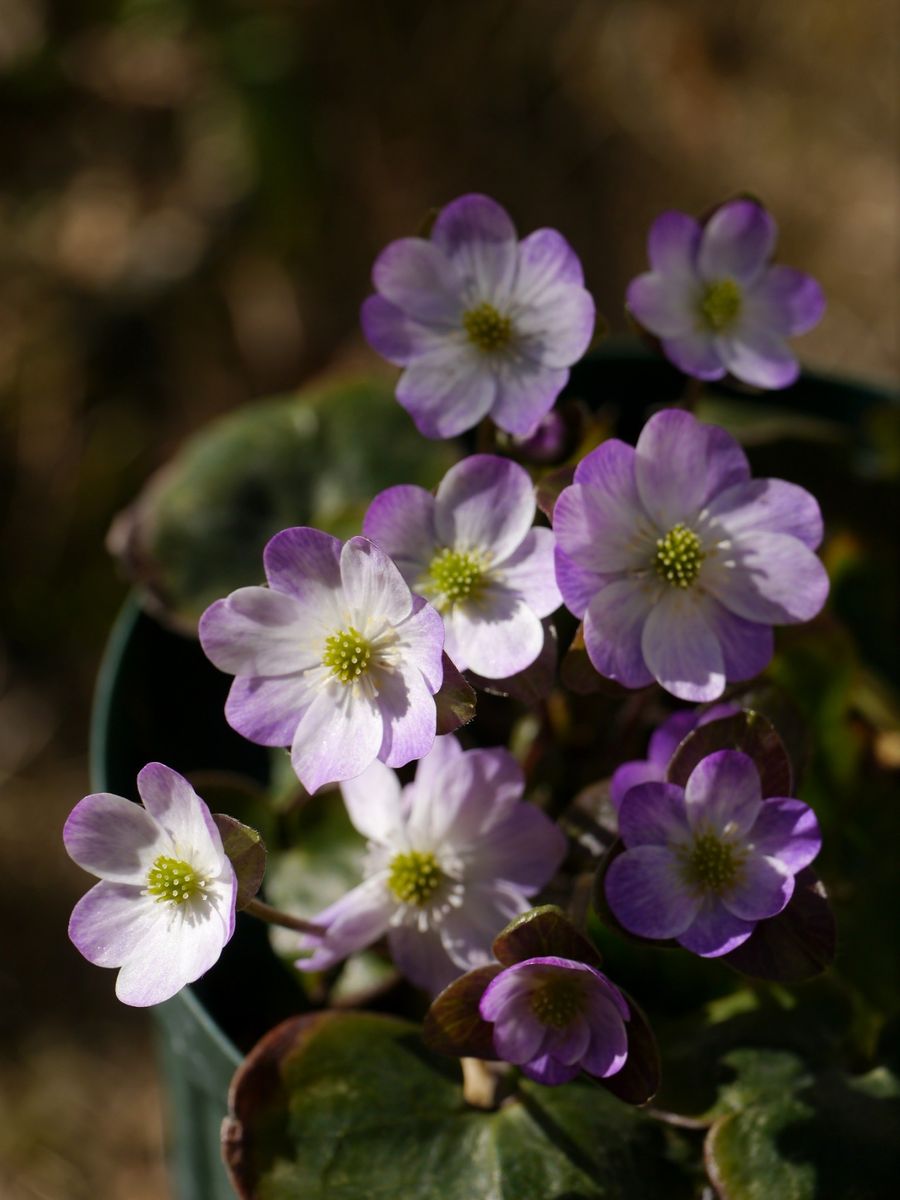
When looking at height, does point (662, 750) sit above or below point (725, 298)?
below

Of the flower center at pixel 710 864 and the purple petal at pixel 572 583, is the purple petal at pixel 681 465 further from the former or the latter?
the flower center at pixel 710 864

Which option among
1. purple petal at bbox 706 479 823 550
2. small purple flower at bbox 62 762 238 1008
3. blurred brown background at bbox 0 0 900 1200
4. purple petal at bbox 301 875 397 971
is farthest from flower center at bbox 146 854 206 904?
blurred brown background at bbox 0 0 900 1200

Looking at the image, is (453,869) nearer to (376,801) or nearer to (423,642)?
(376,801)

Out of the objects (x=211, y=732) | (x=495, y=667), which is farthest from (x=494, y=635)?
(x=211, y=732)

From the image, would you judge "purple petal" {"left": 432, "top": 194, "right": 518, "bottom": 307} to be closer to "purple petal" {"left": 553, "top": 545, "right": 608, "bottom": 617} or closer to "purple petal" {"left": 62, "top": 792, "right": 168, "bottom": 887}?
"purple petal" {"left": 553, "top": 545, "right": 608, "bottom": 617}

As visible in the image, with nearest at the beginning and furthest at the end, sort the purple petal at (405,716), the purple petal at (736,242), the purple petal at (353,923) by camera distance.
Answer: the purple petal at (405,716), the purple petal at (353,923), the purple petal at (736,242)

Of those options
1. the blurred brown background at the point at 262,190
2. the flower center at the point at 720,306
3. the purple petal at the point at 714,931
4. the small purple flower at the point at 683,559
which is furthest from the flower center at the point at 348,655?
the blurred brown background at the point at 262,190
